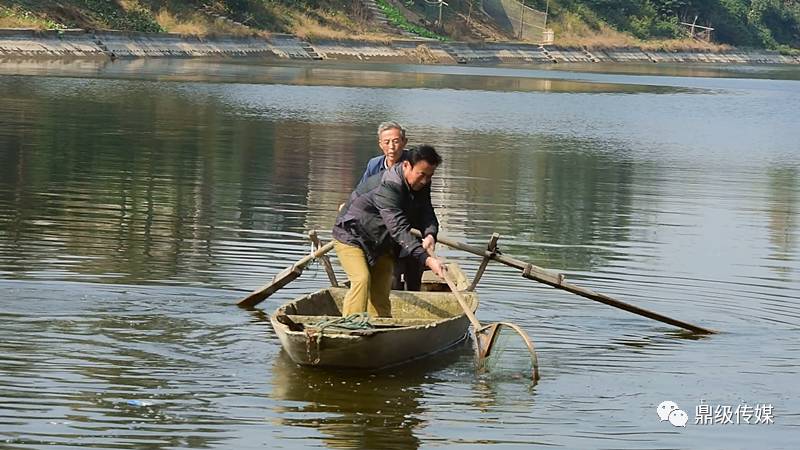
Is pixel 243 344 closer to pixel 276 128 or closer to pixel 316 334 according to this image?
pixel 316 334

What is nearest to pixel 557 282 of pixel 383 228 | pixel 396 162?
pixel 396 162

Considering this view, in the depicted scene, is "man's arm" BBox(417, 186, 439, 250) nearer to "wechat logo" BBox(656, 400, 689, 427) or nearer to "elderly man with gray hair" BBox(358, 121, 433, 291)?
"elderly man with gray hair" BBox(358, 121, 433, 291)

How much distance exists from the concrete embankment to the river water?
999 inches

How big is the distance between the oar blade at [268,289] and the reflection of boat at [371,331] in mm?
1042

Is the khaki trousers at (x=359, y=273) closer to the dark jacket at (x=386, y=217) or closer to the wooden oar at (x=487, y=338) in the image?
the dark jacket at (x=386, y=217)

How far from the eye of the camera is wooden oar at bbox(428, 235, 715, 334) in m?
13.3

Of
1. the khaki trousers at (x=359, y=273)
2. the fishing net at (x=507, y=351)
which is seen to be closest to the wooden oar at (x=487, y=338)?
the fishing net at (x=507, y=351)

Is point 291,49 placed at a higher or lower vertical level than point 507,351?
higher

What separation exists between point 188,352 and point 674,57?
374 feet

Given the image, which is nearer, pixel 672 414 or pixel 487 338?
pixel 672 414

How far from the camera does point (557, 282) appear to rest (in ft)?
44.2

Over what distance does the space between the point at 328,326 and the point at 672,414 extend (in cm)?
264

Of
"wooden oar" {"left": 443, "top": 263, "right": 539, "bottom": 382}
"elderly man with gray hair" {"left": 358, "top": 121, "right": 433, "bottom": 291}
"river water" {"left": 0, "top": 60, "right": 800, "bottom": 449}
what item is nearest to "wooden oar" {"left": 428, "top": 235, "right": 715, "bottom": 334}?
"river water" {"left": 0, "top": 60, "right": 800, "bottom": 449}

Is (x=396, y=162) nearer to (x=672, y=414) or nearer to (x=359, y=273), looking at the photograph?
(x=359, y=273)
